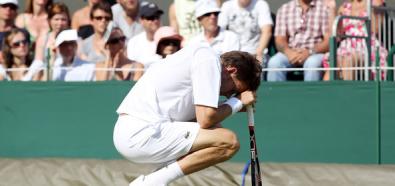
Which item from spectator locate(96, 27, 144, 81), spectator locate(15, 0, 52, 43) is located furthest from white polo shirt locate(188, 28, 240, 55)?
spectator locate(15, 0, 52, 43)

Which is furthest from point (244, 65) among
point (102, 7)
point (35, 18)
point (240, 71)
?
point (35, 18)

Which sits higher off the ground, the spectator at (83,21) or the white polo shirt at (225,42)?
the spectator at (83,21)

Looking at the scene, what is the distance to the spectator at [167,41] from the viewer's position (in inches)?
419

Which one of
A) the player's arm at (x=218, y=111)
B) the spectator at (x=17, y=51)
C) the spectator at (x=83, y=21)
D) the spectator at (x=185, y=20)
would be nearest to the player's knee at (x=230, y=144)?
the player's arm at (x=218, y=111)

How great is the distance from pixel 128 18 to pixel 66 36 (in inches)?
31.2

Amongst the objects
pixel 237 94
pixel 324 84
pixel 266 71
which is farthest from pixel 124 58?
pixel 237 94

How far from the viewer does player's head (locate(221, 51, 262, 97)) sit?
6.41 m

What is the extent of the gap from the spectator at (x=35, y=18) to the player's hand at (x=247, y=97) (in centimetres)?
585

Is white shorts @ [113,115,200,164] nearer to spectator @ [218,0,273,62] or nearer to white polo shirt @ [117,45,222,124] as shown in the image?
white polo shirt @ [117,45,222,124]

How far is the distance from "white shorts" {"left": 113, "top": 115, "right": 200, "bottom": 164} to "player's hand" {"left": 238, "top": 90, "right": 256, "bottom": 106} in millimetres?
368

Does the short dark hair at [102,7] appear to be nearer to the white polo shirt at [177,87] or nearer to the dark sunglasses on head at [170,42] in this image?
the dark sunglasses on head at [170,42]

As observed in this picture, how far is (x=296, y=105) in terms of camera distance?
9.95 metres

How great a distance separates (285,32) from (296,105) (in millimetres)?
1032

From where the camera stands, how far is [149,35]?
11.2 m
